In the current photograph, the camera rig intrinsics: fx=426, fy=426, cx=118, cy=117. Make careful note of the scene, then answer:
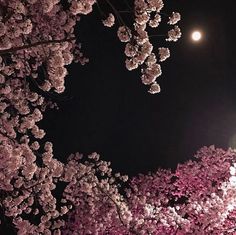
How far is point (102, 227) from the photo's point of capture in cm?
2116

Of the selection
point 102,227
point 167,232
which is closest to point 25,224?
point 102,227

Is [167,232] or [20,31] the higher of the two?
[167,232]

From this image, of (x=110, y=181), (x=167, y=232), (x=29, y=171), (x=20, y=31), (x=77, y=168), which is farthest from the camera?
(x=110, y=181)

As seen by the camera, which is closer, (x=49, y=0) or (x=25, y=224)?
(x=49, y=0)

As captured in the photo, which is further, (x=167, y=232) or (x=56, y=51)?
(x=167, y=232)

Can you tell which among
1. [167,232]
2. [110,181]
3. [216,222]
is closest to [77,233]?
[110,181]

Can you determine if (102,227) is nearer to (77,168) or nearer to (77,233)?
Result: (77,233)

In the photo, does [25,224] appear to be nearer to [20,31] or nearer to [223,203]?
[20,31]

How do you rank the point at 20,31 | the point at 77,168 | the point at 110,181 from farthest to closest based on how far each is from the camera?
the point at 110,181 → the point at 77,168 → the point at 20,31

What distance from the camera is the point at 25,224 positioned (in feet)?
48.0

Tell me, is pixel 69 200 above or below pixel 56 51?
above

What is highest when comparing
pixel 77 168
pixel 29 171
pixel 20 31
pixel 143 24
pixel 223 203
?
pixel 223 203

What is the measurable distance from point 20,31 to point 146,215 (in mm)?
14130

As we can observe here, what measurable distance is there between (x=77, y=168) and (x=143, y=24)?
1015cm
